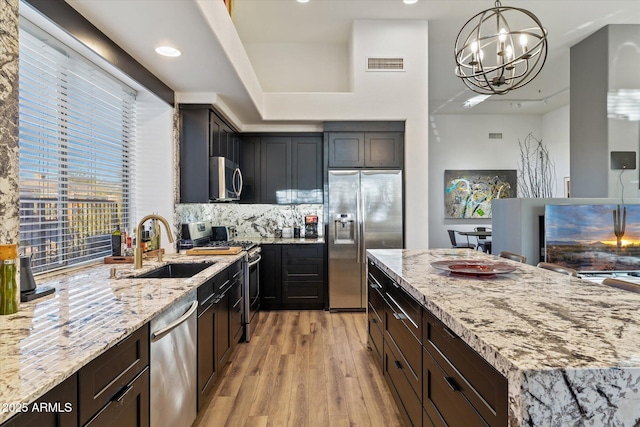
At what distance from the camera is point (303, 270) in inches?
177

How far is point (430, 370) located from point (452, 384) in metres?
0.26

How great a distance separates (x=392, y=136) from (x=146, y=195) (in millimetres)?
3010

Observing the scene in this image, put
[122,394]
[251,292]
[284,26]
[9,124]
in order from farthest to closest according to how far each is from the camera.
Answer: [284,26] < [251,292] < [9,124] < [122,394]

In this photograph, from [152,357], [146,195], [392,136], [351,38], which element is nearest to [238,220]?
[146,195]

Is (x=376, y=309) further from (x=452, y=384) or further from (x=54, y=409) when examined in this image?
(x=54, y=409)

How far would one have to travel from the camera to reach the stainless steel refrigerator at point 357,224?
14.4 feet

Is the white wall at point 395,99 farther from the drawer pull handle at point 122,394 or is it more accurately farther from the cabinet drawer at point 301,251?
the drawer pull handle at point 122,394

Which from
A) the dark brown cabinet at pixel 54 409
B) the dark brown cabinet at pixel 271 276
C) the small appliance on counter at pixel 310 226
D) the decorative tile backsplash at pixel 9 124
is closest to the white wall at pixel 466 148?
the small appliance on counter at pixel 310 226

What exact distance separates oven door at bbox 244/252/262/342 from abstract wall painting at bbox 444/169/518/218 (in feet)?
17.6

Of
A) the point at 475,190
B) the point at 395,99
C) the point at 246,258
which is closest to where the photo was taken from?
the point at 246,258

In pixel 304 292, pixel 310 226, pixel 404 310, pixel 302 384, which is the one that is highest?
pixel 310 226

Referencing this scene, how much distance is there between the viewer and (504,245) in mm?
4500

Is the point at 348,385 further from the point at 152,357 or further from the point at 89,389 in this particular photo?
the point at 89,389

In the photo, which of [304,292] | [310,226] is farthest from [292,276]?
[310,226]
